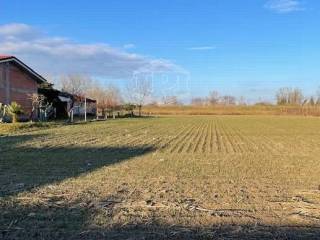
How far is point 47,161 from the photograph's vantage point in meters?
13.9

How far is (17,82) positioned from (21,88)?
1.02 m

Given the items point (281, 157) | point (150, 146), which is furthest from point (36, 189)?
point (150, 146)

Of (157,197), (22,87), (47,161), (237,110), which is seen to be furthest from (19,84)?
(237,110)

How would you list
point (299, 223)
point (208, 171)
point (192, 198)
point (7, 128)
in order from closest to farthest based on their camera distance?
point (299, 223) → point (192, 198) → point (208, 171) → point (7, 128)

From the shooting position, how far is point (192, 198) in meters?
8.36

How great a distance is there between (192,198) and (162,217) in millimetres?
1615

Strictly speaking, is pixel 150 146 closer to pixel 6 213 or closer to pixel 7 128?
pixel 7 128

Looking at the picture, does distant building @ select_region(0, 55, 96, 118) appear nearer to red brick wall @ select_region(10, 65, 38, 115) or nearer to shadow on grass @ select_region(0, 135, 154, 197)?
red brick wall @ select_region(10, 65, 38, 115)

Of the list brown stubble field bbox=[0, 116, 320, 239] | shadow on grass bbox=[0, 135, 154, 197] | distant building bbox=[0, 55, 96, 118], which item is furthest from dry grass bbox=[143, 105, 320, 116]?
brown stubble field bbox=[0, 116, 320, 239]

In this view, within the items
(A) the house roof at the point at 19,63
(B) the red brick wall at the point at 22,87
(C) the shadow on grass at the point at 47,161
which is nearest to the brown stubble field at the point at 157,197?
(C) the shadow on grass at the point at 47,161

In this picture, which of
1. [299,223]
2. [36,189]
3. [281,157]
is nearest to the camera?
[299,223]

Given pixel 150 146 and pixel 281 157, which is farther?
pixel 150 146

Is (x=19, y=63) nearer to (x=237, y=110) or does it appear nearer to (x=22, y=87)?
(x=22, y=87)

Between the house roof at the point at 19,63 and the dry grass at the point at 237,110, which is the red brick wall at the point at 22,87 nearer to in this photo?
the house roof at the point at 19,63
